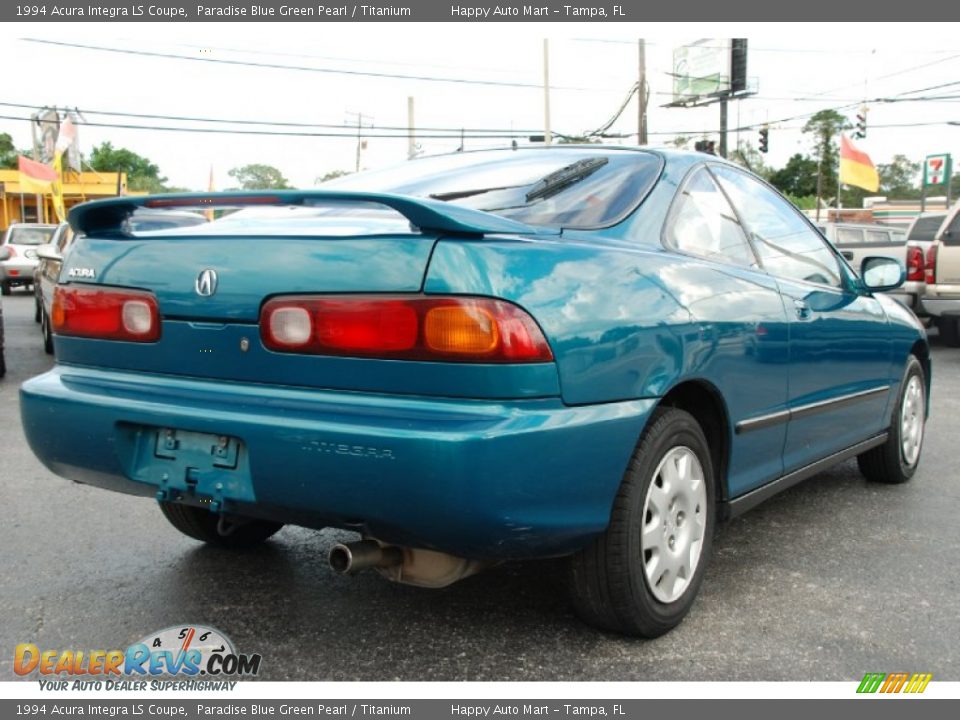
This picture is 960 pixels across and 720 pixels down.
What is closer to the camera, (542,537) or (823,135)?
(542,537)

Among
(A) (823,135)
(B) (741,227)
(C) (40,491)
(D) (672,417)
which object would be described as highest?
(A) (823,135)

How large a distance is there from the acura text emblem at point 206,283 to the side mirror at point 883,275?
3000mm

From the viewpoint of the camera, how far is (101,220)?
300cm

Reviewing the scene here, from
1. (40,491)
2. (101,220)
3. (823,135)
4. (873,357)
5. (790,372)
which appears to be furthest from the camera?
(823,135)

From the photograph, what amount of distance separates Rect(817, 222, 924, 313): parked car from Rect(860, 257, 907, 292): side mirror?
274cm

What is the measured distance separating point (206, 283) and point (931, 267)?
9.77 m

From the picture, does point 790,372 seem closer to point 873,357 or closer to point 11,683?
point 873,357

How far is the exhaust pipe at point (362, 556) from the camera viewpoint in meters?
2.51

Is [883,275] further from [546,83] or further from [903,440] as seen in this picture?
[546,83]

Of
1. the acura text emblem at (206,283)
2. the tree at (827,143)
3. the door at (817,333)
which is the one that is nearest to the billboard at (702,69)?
the tree at (827,143)

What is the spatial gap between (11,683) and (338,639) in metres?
0.87

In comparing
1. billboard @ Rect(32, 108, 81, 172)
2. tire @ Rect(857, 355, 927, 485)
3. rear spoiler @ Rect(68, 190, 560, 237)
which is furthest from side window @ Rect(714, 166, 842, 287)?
billboard @ Rect(32, 108, 81, 172)

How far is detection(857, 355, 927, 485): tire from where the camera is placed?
4.68m
